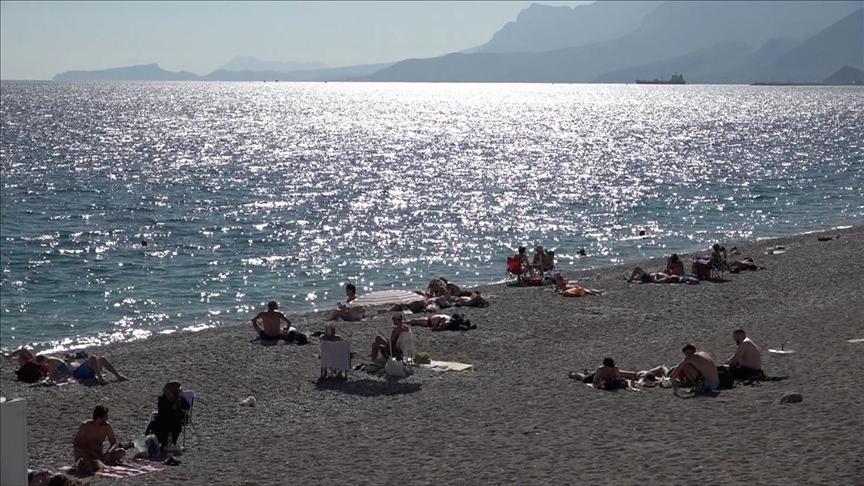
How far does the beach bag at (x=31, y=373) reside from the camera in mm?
18312

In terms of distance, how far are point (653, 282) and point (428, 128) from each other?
323ft

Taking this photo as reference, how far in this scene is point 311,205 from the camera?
52.3m

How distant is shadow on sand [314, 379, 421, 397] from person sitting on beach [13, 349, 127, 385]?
3.47 m

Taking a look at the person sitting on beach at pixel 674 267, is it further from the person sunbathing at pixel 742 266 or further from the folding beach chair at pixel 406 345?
the folding beach chair at pixel 406 345

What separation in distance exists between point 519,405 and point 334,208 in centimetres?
3745

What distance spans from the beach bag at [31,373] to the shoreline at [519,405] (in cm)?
36

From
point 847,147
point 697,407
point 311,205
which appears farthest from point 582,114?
point 697,407

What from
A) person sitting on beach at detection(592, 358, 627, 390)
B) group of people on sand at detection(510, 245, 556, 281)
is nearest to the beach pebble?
person sitting on beach at detection(592, 358, 627, 390)

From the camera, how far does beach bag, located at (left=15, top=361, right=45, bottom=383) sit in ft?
60.1

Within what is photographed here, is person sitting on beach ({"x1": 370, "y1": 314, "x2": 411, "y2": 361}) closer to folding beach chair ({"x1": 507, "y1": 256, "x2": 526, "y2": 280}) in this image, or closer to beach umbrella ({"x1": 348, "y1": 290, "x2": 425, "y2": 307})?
beach umbrella ({"x1": 348, "y1": 290, "x2": 425, "y2": 307})

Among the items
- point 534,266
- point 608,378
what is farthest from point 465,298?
point 608,378

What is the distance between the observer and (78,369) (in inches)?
704

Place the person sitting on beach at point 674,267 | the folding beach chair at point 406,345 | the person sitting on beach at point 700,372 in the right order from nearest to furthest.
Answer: the person sitting on beach at point 700,372 → the folding beach chair at point 406,345 → the person sitting on beach at point 674,267

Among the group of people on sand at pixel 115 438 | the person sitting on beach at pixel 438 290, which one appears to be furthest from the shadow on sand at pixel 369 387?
the person sitting on beach at pixel 438 290
